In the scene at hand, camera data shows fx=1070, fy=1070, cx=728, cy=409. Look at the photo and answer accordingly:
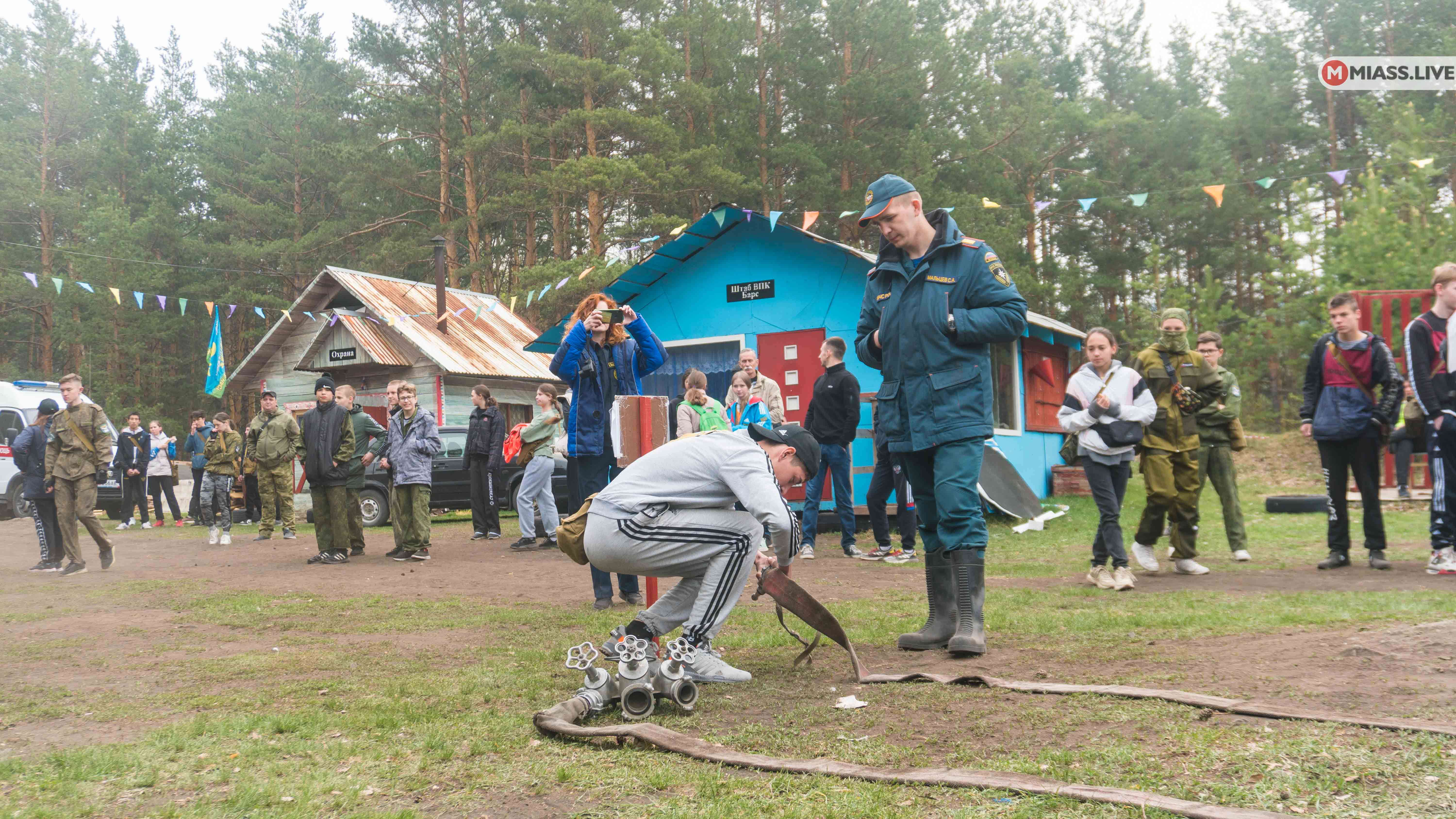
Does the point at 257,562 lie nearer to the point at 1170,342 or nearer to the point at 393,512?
the point at 393,512

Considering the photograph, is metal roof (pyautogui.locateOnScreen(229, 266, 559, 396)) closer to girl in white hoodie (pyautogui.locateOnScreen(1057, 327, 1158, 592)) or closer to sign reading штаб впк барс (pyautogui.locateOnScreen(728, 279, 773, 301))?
sign reading штаб впк барс (pyautogui.locateOnScreen(728, 279, 773, 301))

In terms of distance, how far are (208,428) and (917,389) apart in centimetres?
1910

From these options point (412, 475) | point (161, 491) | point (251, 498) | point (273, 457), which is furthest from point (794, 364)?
point (161, 491)

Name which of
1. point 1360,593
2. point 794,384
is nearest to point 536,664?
point 1360,593

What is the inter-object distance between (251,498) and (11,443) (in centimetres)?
528

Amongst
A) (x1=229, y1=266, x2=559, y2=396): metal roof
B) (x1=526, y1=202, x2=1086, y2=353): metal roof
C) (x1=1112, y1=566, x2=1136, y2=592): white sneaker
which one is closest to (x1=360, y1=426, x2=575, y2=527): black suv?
(x1=526, y1=202, x2=1086, y2=353): metal roof

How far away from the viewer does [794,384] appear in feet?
49.7

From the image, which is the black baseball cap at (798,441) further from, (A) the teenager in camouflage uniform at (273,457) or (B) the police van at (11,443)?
(B) the police van at (11,443)

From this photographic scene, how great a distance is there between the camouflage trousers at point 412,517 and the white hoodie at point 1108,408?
7.10 m

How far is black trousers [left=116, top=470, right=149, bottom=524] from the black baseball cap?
683 inches

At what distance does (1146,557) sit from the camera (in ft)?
28.2

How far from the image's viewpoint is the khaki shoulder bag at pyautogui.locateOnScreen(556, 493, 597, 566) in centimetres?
469

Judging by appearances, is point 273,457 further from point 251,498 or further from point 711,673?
point 711,673

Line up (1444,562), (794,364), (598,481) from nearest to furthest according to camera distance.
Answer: (598,481) → (1444,562) → (794,364)
